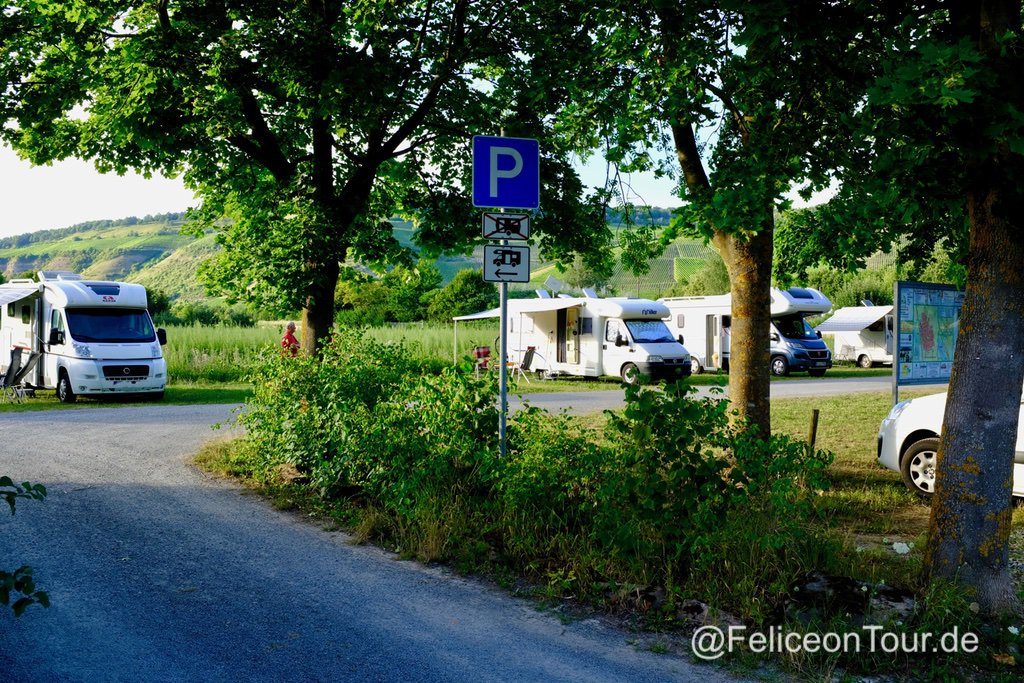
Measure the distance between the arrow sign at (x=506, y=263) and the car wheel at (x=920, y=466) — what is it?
4.40 metres

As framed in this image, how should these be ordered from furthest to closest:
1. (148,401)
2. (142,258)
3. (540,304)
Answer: (142,258)
(540,304)
(148,401)

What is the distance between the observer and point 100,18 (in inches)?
396

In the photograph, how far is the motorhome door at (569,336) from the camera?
84.7 ft

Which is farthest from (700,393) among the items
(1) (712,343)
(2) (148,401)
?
(2) (148,401)

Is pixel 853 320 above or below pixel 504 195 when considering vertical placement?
below

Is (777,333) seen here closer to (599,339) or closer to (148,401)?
(599,339)

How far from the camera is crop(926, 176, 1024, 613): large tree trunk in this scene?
16.3ft

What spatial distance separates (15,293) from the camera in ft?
65.5

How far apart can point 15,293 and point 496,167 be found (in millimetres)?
16634

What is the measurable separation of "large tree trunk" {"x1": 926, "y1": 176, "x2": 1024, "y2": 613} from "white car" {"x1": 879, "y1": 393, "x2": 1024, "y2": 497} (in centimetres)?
379

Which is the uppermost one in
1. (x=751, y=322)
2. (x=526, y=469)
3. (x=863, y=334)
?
(x=751, y=322)

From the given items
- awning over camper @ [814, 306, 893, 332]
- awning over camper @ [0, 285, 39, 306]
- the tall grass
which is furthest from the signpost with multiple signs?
awning over camper @ [814, 306, 893, 332]

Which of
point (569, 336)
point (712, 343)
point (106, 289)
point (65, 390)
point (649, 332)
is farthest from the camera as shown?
point (712, 343)

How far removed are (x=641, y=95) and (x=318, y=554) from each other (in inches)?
→ 211
